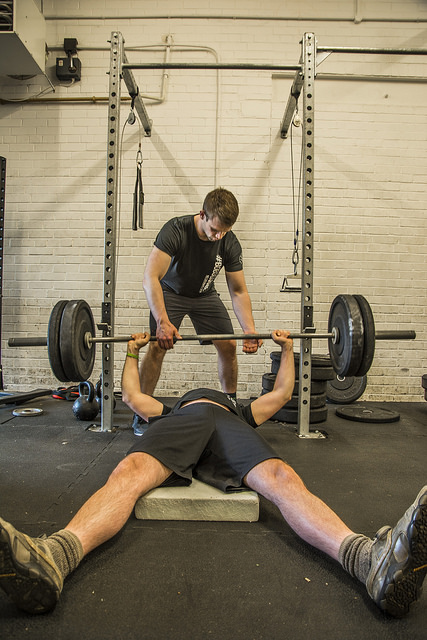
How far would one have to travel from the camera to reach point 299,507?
1434 mm

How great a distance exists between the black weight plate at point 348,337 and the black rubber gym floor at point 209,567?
0.51m

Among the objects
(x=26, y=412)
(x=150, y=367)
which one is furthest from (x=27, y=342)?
(x=26, y=412)

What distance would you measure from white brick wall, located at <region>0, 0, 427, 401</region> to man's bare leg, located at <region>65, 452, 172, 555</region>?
97.6 inches

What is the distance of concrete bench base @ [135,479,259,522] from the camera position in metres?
1.66

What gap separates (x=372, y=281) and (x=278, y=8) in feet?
8.15

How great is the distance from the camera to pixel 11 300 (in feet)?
13.6

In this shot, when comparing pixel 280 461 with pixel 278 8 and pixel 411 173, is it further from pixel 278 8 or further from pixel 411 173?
pixel 278 8

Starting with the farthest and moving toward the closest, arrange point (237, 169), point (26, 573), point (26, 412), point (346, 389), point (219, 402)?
1. point (237, 169)
2. point (346, 389)
3. point (26, 412)
4. point (219, 402)
5. point (26, 573)

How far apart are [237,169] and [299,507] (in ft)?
10.6

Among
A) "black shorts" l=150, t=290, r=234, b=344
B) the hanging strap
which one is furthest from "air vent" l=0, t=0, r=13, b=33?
"black shorts" l=150, t=290, r=234, b=344

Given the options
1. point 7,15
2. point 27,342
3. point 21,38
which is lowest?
point 27,342

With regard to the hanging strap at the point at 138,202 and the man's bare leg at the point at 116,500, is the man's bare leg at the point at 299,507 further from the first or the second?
the hanging strap at the point at 138,202

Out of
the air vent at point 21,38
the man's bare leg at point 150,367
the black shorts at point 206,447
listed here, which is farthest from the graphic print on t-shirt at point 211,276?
the air vent at point 21,38

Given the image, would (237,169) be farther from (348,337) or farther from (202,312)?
(348,337)
